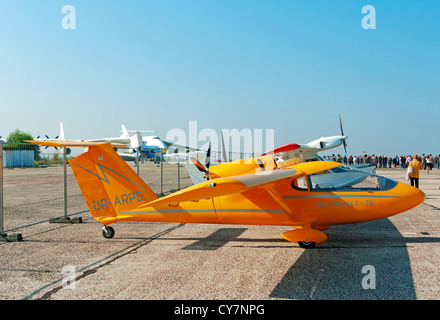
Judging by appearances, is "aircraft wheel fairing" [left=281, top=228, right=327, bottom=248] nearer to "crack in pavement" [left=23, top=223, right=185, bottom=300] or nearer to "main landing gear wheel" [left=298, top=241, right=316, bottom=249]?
"main landing gear wheel" [left=298, top=241, right=316, bottom=249]

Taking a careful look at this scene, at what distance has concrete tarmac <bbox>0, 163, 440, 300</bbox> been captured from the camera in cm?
517

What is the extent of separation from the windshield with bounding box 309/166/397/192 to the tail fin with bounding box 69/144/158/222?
13.0 ft

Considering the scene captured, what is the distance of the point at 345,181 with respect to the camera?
7.88 metres

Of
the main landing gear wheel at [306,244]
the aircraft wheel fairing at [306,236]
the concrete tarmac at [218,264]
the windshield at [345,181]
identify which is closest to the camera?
the concrete tarmac at [218,264]

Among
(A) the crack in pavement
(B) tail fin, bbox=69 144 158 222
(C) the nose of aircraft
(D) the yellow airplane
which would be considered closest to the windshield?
(D) the yellow airplane

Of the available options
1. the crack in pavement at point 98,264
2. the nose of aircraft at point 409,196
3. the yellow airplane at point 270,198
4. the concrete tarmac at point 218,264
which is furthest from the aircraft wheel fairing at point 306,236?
the crack in pavement at point 98,264

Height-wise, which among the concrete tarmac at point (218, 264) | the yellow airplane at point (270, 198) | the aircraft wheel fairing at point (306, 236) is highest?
the yellow airplane at point (270, 198)

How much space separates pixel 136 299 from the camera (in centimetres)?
489

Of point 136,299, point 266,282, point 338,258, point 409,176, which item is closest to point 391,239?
point 338,258

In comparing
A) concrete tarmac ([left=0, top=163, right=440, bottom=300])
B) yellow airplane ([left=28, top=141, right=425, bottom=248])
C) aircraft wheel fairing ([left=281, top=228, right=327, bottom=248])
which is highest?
yellow airplane ([left=28, top=141, right=425, bottom=248])

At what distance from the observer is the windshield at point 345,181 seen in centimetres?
779

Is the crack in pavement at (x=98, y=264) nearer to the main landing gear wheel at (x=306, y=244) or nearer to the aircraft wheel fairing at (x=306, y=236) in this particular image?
the aircraft wheel fairing at (x=306, y=236)

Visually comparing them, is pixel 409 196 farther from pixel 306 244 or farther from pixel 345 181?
pixel 306 244
